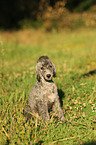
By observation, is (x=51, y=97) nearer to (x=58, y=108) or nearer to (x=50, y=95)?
(x=50, y=95)

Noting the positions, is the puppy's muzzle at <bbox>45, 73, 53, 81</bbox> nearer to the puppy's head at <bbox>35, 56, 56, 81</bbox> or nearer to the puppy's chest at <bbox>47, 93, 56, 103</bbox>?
the puppy's head at <bbox>35, 56, 56, 81</bbox>

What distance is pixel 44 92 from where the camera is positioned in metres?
3.26

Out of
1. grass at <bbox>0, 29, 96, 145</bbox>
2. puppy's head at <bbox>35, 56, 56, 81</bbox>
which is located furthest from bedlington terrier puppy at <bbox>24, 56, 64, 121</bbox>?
grass at <bbox>0, 29, 96, 145</bbox>

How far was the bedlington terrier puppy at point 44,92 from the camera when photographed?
3.21 m

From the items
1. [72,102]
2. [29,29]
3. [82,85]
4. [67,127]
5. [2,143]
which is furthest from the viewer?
[29,29]

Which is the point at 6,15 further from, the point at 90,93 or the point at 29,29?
the point at 90,93

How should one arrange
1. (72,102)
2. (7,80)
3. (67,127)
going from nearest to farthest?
(67,127), (72,102), (7,80)

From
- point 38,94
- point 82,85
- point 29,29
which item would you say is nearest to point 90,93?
point 82,85

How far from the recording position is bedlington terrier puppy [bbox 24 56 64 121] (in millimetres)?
3215

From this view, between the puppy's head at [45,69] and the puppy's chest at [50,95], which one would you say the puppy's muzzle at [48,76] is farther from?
the puppy's chest at [50,95]

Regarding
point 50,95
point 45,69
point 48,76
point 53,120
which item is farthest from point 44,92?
point 53,120

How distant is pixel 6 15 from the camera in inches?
781

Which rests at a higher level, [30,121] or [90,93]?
[90,93]

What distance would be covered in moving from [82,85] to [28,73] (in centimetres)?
190
